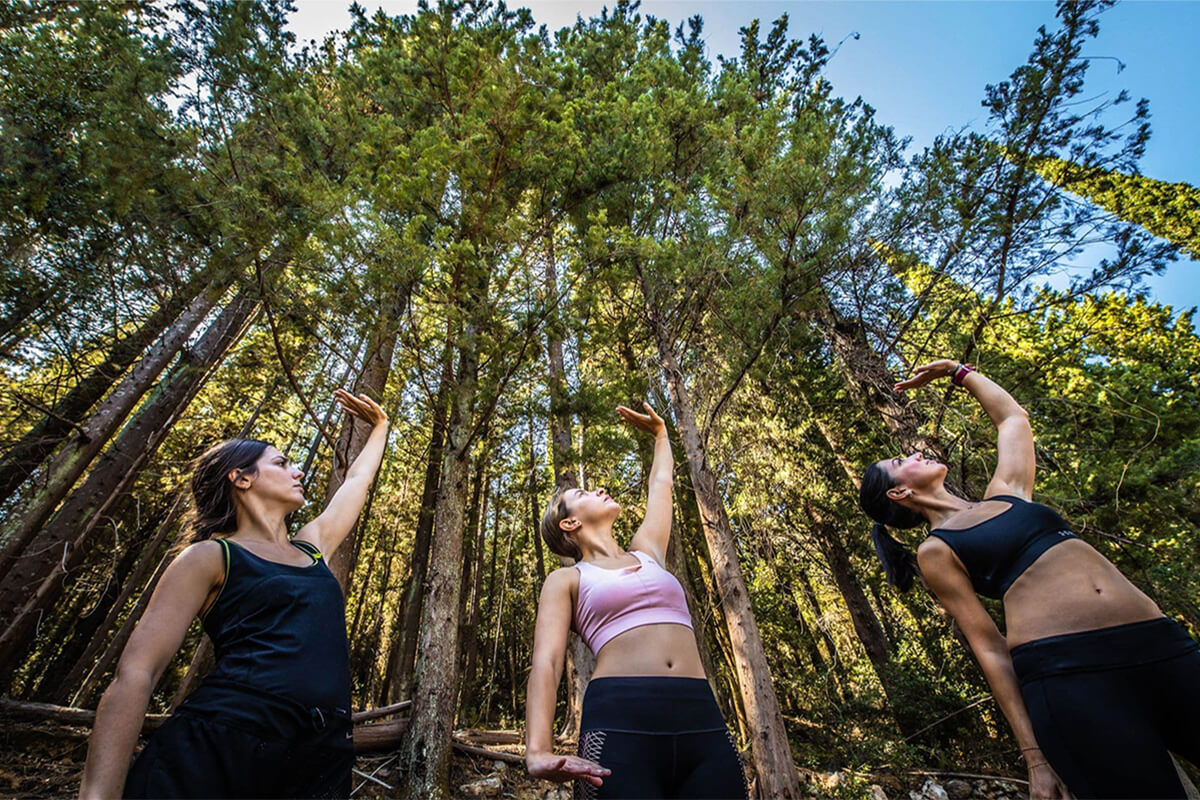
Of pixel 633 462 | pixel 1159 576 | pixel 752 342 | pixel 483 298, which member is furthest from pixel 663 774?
pixel 1159 576

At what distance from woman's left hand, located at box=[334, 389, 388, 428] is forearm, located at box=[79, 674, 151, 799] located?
141 cm

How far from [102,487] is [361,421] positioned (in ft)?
13.0

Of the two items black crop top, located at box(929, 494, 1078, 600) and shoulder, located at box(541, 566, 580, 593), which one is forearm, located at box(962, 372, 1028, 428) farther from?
shoulder, located at box(541, 566, 580, 593)

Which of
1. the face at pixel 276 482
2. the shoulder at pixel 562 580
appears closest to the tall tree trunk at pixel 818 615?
the shoulder at pixel 562 580

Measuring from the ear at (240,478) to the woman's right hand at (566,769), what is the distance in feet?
4.17

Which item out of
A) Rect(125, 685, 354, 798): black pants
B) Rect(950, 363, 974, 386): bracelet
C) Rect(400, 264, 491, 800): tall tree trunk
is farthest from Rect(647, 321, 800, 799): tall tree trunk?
Rect(125, 685, 354, 798): black pants

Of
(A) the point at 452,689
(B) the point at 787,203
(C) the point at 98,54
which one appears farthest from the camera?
(C) the point at 98,54

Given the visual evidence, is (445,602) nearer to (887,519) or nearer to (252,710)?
(252,710)

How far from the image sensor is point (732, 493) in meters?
8.10

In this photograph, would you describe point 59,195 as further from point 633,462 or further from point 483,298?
point 633,462

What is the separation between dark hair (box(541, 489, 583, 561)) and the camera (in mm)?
2154

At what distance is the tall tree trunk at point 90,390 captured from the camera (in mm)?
5363

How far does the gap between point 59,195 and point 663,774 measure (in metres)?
7.58

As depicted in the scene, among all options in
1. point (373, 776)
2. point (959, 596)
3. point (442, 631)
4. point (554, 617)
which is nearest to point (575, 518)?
point (554, 617)
